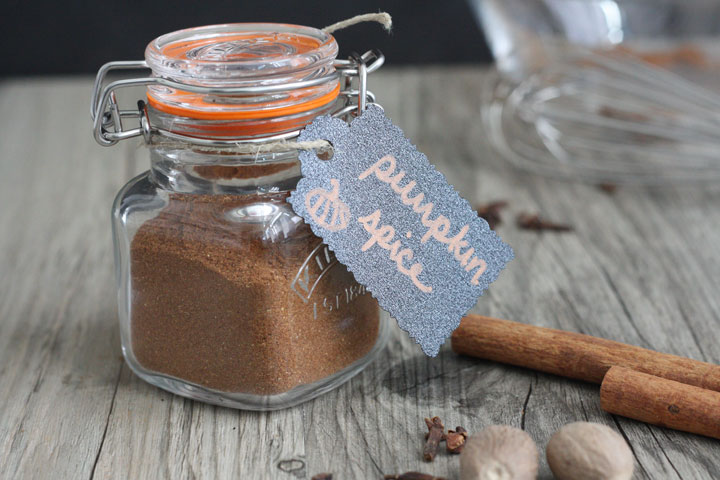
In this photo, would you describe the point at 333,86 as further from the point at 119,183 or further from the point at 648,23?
the point at 648,23

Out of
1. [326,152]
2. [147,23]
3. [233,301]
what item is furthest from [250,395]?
[147,23]

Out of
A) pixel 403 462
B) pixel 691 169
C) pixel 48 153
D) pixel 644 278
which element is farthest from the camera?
pixel 48 153

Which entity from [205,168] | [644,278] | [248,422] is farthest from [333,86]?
[644,278]

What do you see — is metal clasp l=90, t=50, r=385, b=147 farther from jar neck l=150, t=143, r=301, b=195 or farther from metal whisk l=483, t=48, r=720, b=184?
metal whisk l=483, t=48, r=720, b=184

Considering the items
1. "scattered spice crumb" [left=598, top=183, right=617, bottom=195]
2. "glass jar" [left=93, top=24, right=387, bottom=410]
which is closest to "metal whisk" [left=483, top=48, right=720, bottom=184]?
"scattered spice crumb" [left=598, top=183, right=617, bottom=195]

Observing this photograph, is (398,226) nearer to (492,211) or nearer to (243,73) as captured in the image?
(243,73)

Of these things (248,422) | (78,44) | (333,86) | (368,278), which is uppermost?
(333,86)

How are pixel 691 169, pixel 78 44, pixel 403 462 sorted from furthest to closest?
pixel 78 44 < pixel 691 169 < pixel 403 462
